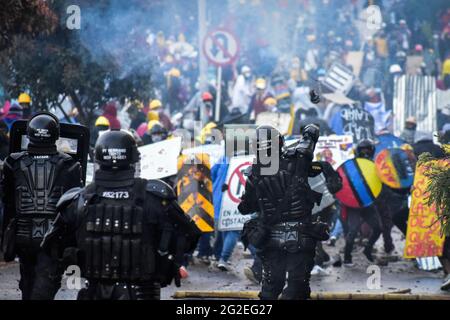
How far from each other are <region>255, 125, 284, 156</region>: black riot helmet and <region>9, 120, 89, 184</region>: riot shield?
147 cm

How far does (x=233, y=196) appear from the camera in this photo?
49.7 ft

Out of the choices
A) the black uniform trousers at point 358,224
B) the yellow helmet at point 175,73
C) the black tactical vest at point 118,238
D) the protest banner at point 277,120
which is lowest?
the black uniform trousers at point 358,224

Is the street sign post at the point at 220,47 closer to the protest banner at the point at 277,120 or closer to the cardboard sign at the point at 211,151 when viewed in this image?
the protest banner at the point at 277,120

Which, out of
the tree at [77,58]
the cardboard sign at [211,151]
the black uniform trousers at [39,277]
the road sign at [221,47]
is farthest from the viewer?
the road sign at [221,47]

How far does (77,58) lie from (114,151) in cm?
910

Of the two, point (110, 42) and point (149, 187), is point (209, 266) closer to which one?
point (110, 42)

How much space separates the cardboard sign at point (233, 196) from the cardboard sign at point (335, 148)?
207 centimetres

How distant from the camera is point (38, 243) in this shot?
31.1 feet

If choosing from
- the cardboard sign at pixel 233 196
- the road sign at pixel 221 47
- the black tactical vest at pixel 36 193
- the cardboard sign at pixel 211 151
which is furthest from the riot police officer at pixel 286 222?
the road sign at pixel 221 47

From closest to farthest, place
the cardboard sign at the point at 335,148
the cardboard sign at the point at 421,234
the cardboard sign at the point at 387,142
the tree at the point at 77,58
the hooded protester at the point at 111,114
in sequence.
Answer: the cardboard sign at the point at 421,234, the cardboard sign at the point at 387,142, the tree at the point at 77,58, the cardboard sign at the point at 335,148, the hooded protester at the point at 111,114

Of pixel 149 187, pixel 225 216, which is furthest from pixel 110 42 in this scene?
pixel 149 187

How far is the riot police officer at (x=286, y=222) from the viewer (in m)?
10.1

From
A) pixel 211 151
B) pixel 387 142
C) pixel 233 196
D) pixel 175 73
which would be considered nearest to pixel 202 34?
pixel 387 142

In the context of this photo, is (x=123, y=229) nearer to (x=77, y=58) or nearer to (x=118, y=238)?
(x=118, y=238)
